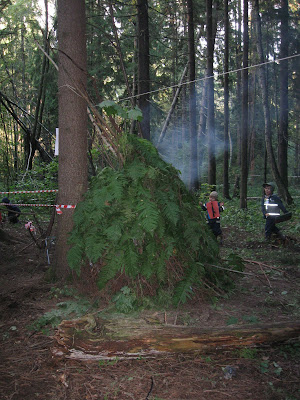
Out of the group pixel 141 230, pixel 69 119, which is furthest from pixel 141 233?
pixel 69 119

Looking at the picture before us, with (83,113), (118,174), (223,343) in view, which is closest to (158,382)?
(223,343)

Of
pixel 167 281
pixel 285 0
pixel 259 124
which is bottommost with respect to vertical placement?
pixel 167 281

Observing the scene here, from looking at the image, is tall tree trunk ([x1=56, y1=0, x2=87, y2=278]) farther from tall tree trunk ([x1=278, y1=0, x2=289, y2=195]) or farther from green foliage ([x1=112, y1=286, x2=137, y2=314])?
tall tree trunk ([x1=278, y1=0, x2=289, y2=195])

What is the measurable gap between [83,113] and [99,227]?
7.17 feet

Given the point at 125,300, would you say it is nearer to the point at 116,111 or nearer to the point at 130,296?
the point at 130,296

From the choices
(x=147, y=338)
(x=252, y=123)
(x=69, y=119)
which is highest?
(x=252, y=123)

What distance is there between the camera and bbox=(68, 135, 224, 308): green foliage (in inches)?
188

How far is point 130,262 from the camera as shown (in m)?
4.71

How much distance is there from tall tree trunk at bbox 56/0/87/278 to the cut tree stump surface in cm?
218

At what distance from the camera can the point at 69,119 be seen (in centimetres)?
607

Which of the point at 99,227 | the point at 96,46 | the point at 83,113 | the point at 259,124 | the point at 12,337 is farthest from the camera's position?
the point at 259,124

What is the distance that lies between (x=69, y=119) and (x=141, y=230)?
2.48 metres

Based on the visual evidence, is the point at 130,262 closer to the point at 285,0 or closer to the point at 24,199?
the point at 24,199

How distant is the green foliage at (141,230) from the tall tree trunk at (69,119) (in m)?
0.70
